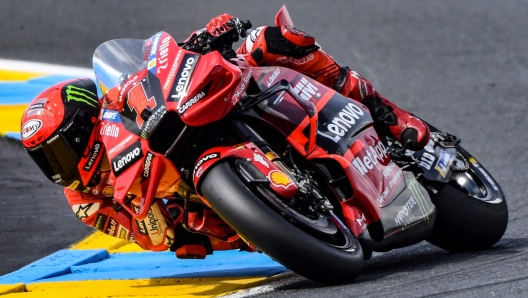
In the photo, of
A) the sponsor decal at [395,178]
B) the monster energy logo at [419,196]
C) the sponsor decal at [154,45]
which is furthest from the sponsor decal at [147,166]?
the monster energy logo at [419,196]

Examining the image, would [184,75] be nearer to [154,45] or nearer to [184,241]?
[154,45]

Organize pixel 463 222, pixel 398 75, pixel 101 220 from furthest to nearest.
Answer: pixel 398 75 < pixel 463 222 < pixel 101 220

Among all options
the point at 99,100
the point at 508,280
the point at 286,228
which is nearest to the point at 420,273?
the point at 508,280

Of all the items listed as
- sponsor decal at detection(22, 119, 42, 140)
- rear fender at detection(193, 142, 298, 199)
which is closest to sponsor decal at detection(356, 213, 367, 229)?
rear fender at detection(193, 142, 298, 199)

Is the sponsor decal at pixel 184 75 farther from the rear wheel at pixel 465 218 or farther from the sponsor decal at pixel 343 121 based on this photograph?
the rear wheel at pixel 465 218

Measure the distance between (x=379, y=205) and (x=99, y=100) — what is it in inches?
57.2

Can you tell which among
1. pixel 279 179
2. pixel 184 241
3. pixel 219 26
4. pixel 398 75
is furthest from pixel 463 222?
pixel 398 75

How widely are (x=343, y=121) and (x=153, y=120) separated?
1.02 metres

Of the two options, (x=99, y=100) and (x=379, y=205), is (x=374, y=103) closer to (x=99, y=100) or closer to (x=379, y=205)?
(x=379, y=205)

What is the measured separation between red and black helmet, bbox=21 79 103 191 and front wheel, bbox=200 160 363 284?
849mm

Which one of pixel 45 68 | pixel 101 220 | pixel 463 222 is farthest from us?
pixel 45 68

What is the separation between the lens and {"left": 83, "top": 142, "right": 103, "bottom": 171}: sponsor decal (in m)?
4.41

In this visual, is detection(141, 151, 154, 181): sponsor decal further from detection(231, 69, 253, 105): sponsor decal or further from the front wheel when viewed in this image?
detection(231, 69, 253, 105): sponsor decal

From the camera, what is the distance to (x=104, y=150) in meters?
4.45
